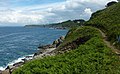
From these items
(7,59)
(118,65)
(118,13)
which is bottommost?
(7,59)

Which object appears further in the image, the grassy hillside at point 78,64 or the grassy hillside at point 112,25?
Answer: the grassy hillside at point 112,25

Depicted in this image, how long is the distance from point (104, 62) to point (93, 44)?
Result: 906 cm

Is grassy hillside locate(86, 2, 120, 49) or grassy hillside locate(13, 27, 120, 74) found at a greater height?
grassy hillside locate(86, 2, 120, 49)

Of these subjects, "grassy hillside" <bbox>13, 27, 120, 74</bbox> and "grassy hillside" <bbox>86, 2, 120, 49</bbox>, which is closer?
"grassy hillside" <bbox>13, 27, 120, 74</bbox>

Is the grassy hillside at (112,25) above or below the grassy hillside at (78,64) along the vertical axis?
above

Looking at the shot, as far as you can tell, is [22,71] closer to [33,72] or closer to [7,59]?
[33,72]

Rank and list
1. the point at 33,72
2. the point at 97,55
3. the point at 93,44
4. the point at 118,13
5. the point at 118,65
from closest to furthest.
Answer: the point at 33,72
the point at 118,65
the point at 97,55
the point at 93,44
the point at 118,13

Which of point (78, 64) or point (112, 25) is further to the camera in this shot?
point (112, 25)

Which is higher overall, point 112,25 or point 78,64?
point 112,25

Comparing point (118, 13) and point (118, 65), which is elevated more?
point (118, 13)

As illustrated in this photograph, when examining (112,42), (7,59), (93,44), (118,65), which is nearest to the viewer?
(118,65)

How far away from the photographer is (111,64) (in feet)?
116

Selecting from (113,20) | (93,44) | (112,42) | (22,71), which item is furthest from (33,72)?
(113,20)

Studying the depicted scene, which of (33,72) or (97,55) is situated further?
(97,55)
